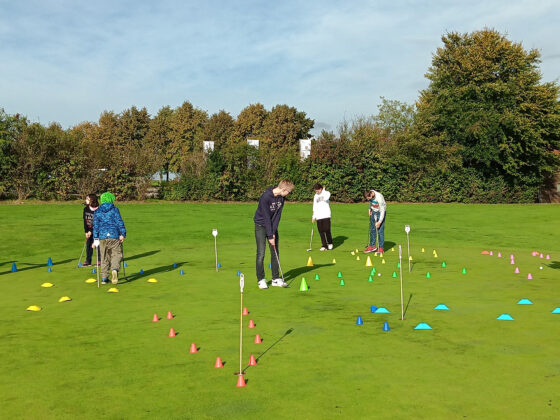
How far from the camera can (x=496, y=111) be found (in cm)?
4825

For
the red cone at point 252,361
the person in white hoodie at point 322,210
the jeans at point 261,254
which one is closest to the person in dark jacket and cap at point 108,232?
the jeans at point 261,254

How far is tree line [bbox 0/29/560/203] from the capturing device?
37.6 meters

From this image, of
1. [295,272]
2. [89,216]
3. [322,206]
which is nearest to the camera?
[295,272]

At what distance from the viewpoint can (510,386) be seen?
5555mm

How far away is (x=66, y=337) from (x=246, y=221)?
21.7 metres

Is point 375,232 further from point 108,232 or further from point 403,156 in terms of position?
point 403,156

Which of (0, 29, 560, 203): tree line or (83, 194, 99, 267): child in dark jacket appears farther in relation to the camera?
(0, 29, 560, 203): tree line

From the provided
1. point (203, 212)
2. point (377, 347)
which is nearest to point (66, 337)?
point (377, 347)

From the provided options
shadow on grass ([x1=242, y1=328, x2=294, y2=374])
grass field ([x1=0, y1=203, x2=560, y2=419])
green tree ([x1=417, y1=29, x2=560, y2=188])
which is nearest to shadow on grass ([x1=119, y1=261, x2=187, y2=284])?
grass field ([x1=0, y1=203, x2=560, y2=419])

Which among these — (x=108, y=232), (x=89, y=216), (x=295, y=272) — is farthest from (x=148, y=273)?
(x=295, y=272)

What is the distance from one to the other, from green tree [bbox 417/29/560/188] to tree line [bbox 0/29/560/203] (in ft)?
0.30

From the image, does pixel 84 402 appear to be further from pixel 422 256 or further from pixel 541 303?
pixel 422 256

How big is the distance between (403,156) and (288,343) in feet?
130

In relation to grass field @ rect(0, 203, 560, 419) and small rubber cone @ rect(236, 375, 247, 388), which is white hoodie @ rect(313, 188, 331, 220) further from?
small rubber cone @ rect(236, 375, 247, 388)
